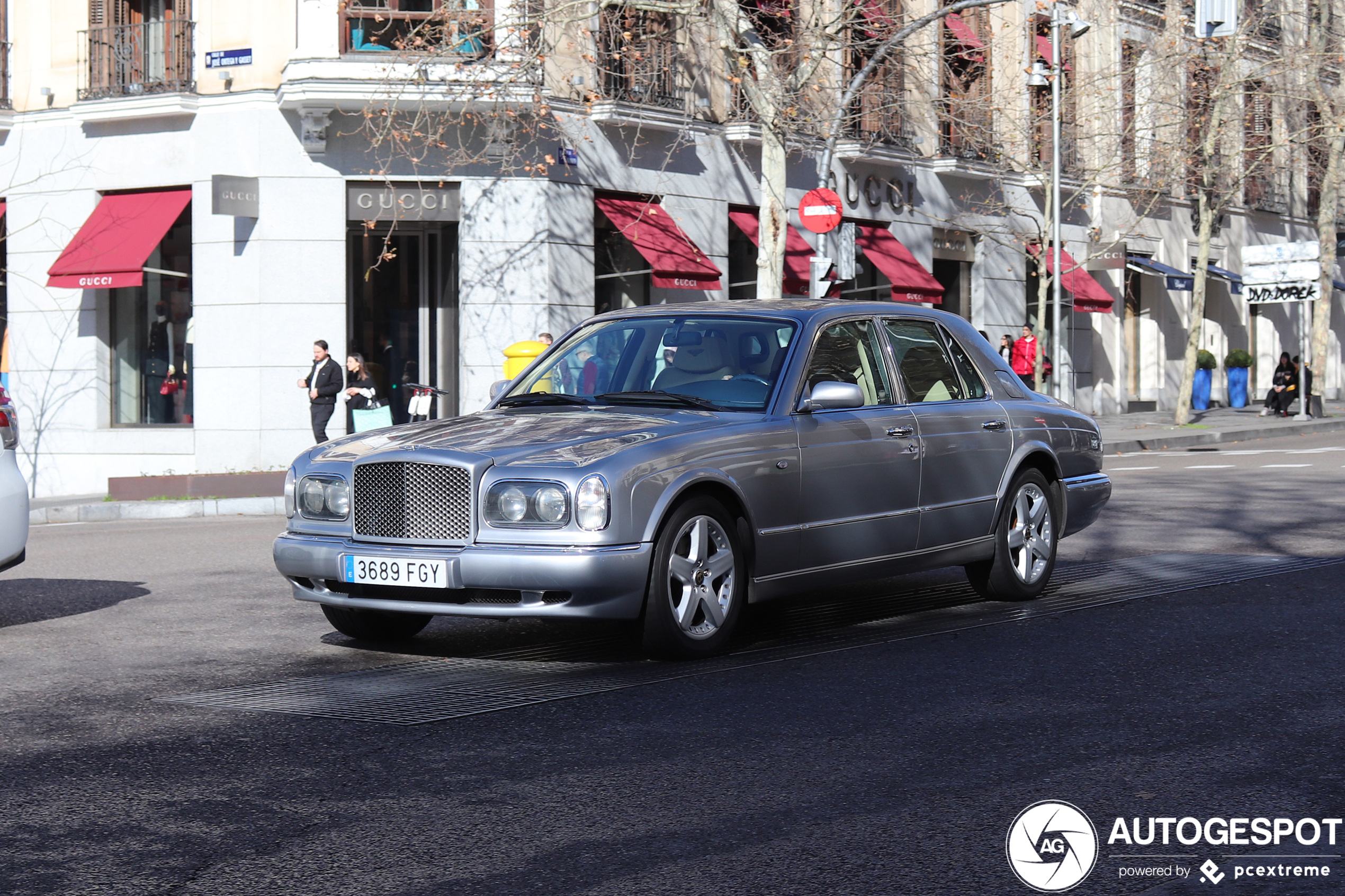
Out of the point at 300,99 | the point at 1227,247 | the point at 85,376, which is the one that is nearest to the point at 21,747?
the point at 300,99

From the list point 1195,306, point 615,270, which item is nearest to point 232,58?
point 615,270

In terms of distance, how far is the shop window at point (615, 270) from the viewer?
2475 cm

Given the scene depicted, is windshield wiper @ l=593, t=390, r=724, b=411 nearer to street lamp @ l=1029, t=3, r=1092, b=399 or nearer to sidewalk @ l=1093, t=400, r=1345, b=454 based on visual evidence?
sidewalk @ l=1093, t=400, r=1345, b=454

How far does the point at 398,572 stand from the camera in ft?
22.4

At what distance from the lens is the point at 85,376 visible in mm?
23875

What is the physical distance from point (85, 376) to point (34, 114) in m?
3.92

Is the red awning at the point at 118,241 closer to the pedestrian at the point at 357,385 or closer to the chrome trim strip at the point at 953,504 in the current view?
the pedestrian at the point at 357,385

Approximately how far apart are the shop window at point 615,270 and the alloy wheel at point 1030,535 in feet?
51.5

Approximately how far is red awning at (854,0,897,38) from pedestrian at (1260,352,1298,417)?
14295mm

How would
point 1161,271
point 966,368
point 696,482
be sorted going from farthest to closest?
point 1161,271, point 966,368, point 696,482

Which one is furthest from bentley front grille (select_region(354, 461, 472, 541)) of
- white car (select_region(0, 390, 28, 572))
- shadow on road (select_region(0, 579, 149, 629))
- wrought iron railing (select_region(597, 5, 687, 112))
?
wrought iron railing (select_region(597, 5, 687, 112))

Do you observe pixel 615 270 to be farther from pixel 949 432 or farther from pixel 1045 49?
pixel 949 432

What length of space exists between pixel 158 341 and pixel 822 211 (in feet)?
32.1

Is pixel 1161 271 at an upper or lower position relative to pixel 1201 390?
Result: upper
